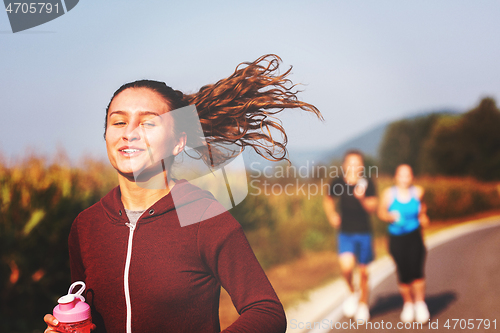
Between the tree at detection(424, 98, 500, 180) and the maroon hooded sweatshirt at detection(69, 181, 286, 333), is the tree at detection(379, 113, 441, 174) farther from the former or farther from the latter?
the maroon hooded sweatshirt at detection(69, 181, 286, 333)

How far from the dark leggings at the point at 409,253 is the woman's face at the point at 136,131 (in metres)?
2.49

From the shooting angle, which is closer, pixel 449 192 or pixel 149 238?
pixel 149 238

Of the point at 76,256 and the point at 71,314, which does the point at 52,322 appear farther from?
the point at 76,256

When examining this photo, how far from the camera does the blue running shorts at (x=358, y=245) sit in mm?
3123

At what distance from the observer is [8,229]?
225 centimetres

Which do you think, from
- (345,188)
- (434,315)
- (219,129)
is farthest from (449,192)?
(219,129)

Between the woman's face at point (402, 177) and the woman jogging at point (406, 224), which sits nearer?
the woman jogging at point (406, 224)

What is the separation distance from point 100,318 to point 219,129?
2.51ft

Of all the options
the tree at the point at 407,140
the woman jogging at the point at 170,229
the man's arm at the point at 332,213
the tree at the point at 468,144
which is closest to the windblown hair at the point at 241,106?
the woman jogging at the point at 170,229

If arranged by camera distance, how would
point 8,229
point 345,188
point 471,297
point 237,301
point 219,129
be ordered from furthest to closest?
1. point 471,297
2. point 345,188
3. point 8,229
4. point 219,129
5. point 237,301

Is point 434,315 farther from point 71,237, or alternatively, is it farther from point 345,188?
point 71,237

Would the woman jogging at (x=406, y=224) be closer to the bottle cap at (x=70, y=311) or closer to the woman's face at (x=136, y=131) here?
the woman's face at (x=136, y=131)

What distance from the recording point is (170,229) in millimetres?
1160

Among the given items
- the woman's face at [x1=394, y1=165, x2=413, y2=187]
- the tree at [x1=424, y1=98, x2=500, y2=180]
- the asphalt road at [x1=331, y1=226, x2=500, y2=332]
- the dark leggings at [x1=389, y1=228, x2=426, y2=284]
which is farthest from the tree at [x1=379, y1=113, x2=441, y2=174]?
the dark leggings at [x1=389, y1=228, x2=426, y2=284]
